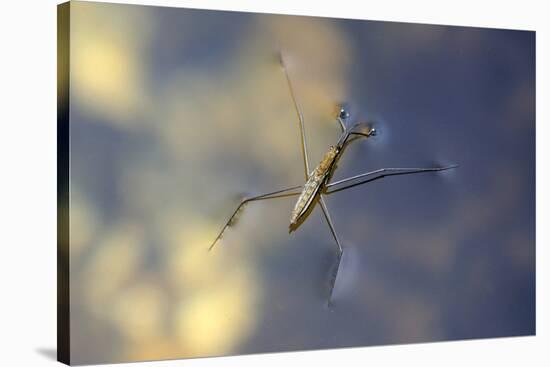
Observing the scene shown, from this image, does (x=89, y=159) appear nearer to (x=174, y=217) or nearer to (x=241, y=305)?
(x=174, y=217)

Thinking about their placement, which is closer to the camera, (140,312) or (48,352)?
(140,312)

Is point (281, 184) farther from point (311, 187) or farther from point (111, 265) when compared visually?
point (111, 265)

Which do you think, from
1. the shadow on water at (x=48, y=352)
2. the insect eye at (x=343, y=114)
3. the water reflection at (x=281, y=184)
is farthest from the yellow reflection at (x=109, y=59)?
the shadow on water at (x=48, y=352)

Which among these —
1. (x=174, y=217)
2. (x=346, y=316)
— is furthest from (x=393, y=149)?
(x=174, y=217)

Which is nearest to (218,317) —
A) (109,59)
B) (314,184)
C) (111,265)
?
(111,265)

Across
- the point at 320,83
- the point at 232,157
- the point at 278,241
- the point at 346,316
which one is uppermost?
the point at 320,83

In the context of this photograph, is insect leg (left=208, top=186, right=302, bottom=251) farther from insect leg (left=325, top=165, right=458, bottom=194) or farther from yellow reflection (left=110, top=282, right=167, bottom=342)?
yellow reflection (left=110, top=282, right=167, bottom=342)

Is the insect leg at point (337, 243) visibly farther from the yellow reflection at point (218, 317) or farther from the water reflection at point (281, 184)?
the yellow reflection at point (218, 317)

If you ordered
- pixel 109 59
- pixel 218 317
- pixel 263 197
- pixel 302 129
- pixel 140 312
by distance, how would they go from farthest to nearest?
pixel 302 129 < pixel 263 197 < pixel 218 317 < pixel 140 312 < pixel 109 59
